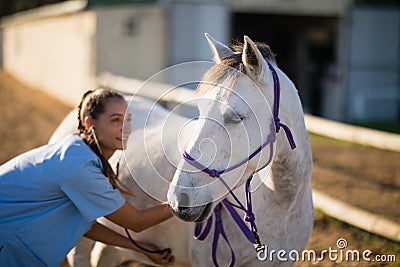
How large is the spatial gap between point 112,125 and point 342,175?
4.79m

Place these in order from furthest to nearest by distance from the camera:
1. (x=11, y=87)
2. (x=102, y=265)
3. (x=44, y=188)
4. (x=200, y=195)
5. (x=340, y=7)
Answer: (x=11, y=87)
(x=340, y=7)
(x=102, y=265)
(x=44, y=188)
(x=200, y=195)

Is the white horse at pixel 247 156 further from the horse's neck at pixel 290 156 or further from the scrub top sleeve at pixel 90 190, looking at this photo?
the scrub top sleeve at pixel 90 190

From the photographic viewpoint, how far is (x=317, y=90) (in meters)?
18.1

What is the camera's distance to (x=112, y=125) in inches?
116

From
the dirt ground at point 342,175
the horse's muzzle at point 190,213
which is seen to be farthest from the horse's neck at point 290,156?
the dirt ground at point 342,175

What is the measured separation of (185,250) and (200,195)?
90cm

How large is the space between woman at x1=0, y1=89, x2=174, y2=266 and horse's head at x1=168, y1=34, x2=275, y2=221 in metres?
0.49

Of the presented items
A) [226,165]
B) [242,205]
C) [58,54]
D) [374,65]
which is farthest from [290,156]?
[58,54]

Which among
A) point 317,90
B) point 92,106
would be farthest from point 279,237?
point 317,90

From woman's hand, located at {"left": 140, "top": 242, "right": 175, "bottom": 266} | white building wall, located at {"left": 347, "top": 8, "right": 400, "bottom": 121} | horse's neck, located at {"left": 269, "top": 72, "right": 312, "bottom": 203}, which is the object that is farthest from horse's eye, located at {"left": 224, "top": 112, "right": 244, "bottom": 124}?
white building wall, located at {"left": 347, "top": 8, "right": 400, "bottom": 121}

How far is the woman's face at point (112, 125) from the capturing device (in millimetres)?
2945

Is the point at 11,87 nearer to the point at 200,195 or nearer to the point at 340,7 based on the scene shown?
the point at 340,7

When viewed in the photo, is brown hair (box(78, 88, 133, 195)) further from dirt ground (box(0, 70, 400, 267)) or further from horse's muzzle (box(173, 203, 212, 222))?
dirt ground (box(0, 70, 400, 267))

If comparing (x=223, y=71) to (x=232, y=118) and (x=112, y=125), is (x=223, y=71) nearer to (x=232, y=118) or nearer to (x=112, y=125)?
(x=232, y=118)
